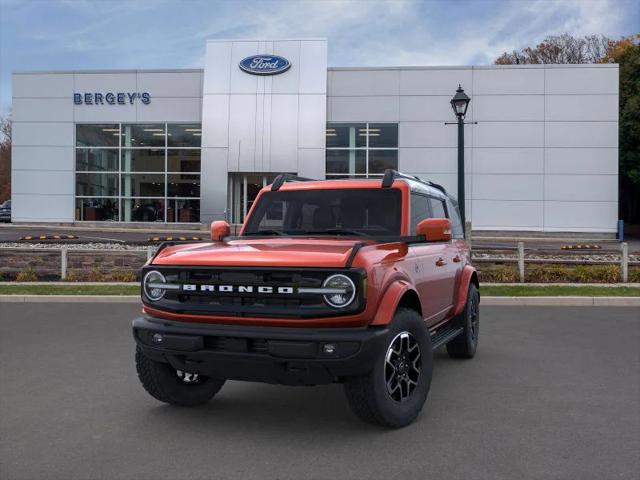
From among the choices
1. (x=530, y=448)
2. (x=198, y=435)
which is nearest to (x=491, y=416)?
(x=530, y=448)

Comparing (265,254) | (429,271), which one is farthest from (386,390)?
(429,271)

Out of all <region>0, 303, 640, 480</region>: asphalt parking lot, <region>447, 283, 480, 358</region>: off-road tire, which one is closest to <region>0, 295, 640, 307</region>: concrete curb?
<region>0, 303, 640, 480</region>: asphalt parking lot

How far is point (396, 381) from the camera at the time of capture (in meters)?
4.34

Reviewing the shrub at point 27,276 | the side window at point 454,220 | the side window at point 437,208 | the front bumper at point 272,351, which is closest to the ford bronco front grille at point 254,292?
the front bumper at point 272,351

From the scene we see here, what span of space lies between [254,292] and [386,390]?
1114 mm

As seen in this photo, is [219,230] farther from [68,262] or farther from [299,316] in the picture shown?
[68,262]

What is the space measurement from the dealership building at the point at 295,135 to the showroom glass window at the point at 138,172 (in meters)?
0.07

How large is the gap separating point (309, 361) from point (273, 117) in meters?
26.5

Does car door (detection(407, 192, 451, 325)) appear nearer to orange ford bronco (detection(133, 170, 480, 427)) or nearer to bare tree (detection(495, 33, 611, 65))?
orange ford bronco (detection(133, 170, 480, 427))

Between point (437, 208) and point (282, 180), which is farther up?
point (282, 180)

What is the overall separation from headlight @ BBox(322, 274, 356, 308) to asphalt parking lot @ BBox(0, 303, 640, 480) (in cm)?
96

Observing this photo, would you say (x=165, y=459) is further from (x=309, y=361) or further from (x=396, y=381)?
(x=396, y=381)

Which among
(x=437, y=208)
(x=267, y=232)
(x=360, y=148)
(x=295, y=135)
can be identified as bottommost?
(x=267, y=232)

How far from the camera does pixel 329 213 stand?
5398 millimetres
